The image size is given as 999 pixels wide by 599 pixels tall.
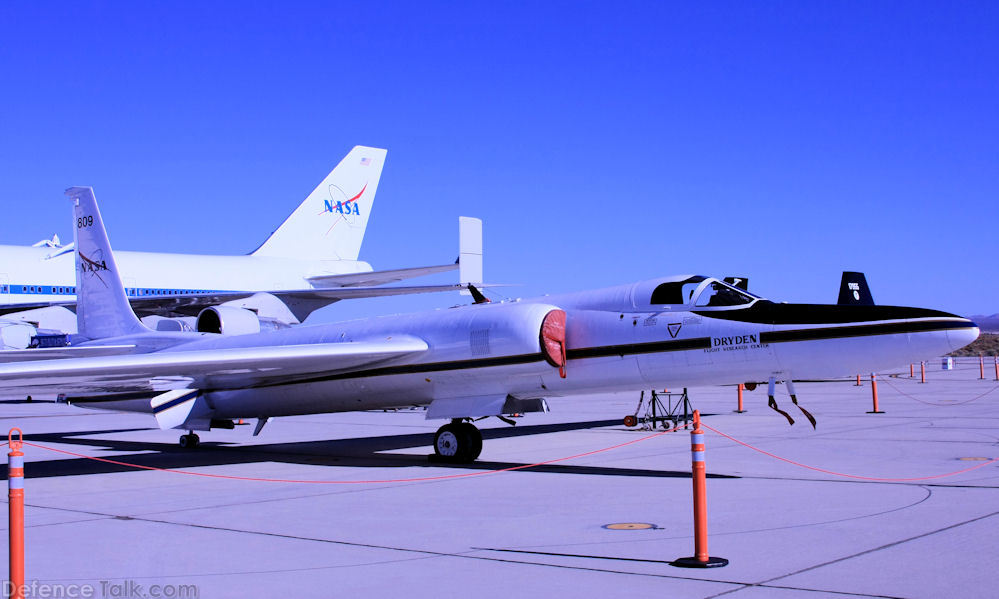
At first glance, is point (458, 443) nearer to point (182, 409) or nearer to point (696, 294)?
point (696, 294)

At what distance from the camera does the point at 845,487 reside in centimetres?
895

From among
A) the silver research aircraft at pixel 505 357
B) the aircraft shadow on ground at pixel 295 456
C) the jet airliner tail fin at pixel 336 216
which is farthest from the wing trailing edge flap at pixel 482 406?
the jet airliner tail fin at pixel 336 216

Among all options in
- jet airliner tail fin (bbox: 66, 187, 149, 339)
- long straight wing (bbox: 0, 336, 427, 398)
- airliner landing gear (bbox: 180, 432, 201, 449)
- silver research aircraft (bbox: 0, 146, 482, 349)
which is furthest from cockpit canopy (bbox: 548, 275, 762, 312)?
silver research aircraft (bbox: 0, 146, 482, 349)

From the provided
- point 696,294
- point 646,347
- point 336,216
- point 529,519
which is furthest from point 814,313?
point 336,216

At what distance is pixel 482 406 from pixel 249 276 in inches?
1041

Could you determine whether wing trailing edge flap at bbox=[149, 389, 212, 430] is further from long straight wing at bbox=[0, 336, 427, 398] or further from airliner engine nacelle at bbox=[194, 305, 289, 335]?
airliner engine nacelle at bbox=[194, 305, 289, 335]

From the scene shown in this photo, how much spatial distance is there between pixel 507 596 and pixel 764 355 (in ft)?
20.0

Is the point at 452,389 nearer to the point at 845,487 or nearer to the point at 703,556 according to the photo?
the point at 845,487

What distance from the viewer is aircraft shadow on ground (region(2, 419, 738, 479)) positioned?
11781 mm

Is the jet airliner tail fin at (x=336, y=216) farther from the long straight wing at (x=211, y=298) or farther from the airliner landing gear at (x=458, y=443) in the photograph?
the airliner landing gear at (x=458, y=443)

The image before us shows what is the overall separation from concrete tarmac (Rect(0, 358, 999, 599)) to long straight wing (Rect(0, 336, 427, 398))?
3.73ft

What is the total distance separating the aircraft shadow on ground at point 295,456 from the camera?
1178cm

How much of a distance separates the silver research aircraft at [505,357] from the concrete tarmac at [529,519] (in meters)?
0.87

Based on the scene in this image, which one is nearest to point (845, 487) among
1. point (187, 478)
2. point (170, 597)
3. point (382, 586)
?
point (382, 586)
